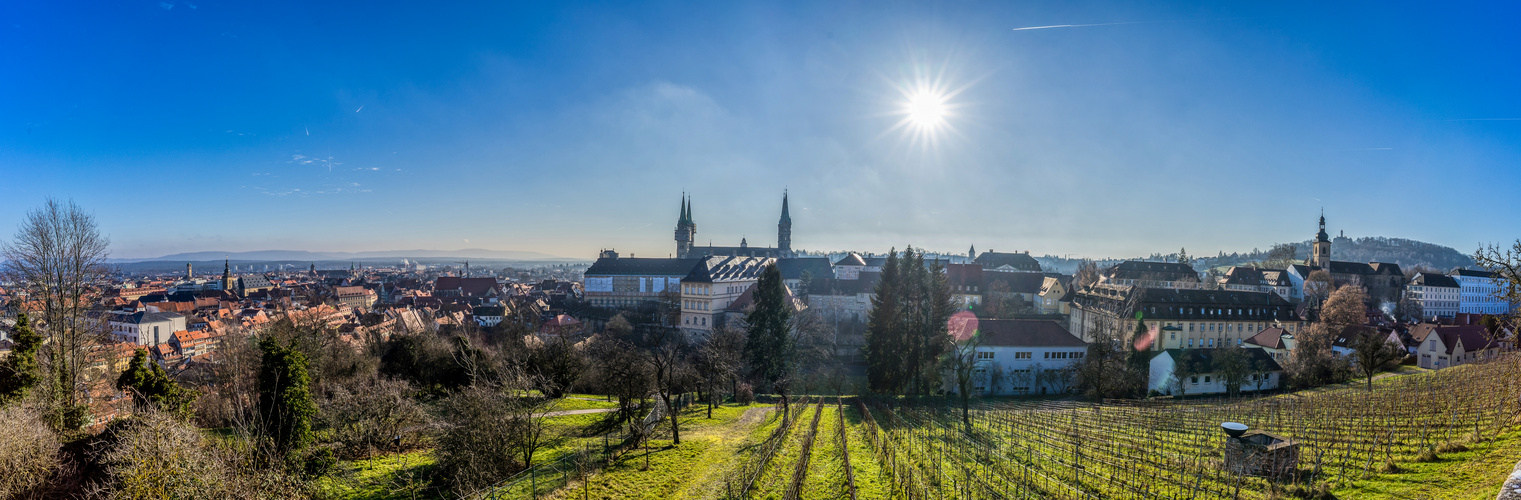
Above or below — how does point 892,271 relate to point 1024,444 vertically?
above

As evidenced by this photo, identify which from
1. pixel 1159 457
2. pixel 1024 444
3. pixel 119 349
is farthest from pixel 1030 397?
pixel 119 349

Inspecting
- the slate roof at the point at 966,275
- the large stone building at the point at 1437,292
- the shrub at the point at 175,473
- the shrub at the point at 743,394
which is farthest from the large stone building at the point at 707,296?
the large stone building at the point at 1437,292

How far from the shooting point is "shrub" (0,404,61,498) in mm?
12047

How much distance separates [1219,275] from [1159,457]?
99898mm

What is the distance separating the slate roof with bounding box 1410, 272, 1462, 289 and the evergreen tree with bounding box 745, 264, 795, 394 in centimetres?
9927

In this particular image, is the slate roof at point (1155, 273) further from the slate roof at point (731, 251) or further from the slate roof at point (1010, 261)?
the slate roof at point (731, 251)

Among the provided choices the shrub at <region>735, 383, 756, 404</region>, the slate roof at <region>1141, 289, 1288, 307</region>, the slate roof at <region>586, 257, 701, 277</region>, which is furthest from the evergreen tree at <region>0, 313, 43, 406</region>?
the slate roof at <region>1141, 289, 1288, 307</region>

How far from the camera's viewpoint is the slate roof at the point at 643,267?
76.1 metres

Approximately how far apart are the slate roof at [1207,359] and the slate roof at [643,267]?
52.3m

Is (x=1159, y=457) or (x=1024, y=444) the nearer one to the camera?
(x=1159, y=457)

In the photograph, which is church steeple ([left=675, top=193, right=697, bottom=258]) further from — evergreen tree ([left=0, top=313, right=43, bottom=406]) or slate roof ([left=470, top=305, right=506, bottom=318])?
evergreen tree ([left=0, top=313, right=43, bottom=406])

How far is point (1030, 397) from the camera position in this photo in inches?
1513

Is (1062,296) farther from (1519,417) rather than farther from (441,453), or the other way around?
(441,453)

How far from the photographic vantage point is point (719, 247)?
120250mm
